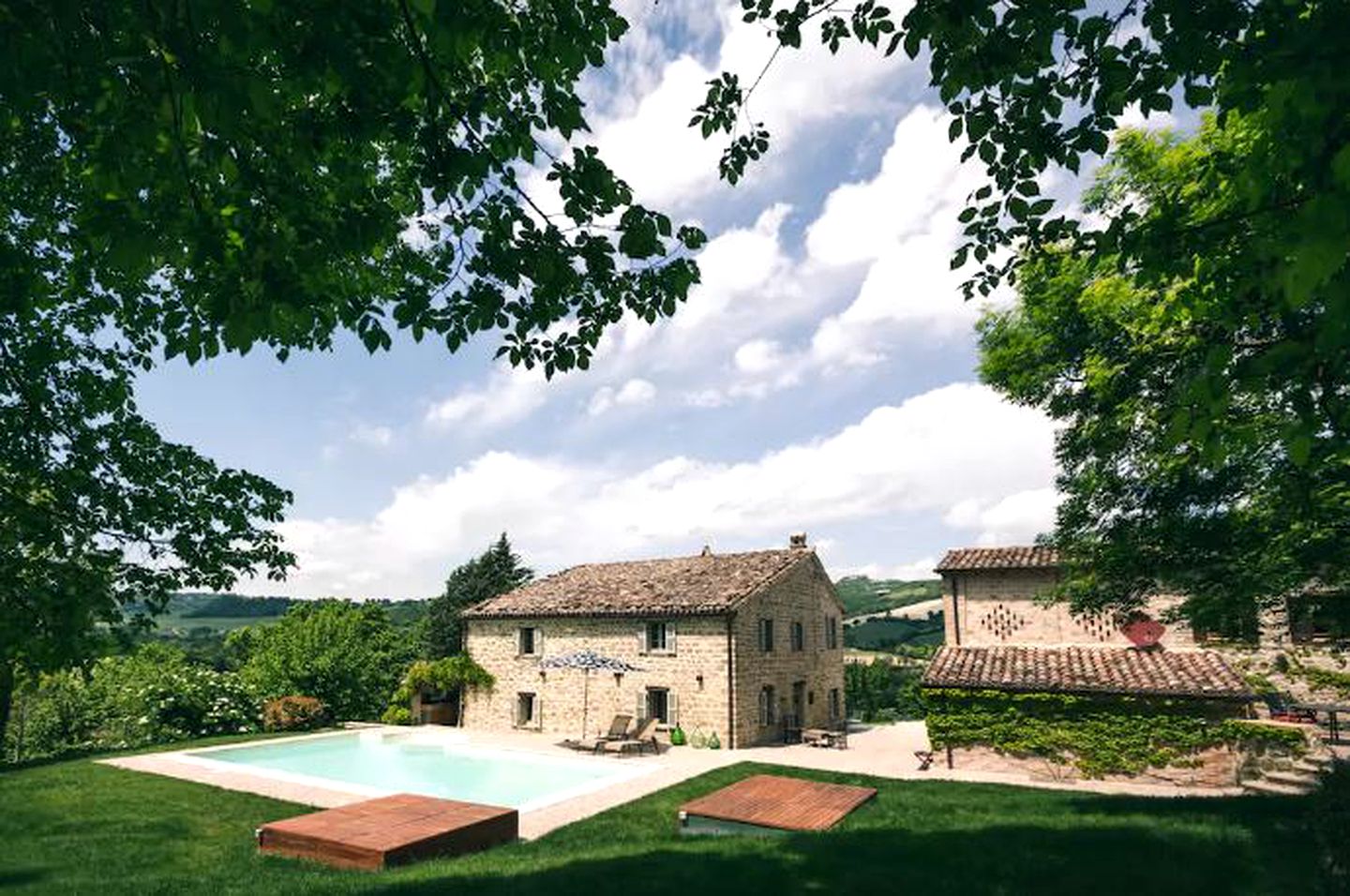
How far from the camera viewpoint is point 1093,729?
19234 mm

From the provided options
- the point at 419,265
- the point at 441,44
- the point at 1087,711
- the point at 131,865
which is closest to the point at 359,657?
the point at 131,865

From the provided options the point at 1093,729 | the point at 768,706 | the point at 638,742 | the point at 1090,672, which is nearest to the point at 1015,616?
the point at 1090,672

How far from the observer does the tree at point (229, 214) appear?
3.60m

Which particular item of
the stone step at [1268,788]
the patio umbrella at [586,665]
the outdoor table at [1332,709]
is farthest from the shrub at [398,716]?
the outdoor table at [1332,709]

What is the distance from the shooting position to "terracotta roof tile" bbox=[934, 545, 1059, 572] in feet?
73.8

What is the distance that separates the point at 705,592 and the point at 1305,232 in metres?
26.5

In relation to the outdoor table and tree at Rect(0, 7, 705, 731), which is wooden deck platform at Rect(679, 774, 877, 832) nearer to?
tree at Rect(0, 7, 705, 731)

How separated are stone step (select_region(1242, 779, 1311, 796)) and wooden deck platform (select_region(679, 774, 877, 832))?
8525 mm

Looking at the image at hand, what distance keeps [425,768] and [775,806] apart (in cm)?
1429

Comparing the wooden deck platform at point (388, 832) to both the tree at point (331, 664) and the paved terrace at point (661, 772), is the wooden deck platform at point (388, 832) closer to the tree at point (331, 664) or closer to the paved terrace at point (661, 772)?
the paved terrace at point (661, 772)

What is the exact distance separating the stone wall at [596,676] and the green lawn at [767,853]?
32.7 ft

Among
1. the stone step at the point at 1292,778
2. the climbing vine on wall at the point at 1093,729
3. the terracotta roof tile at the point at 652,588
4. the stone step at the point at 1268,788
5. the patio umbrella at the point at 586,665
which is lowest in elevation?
the stone step at the point at 1268,788

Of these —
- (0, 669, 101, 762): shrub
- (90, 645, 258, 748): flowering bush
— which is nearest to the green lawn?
(90, 645, 258, 748): flowering bush

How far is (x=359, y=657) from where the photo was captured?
109ft
